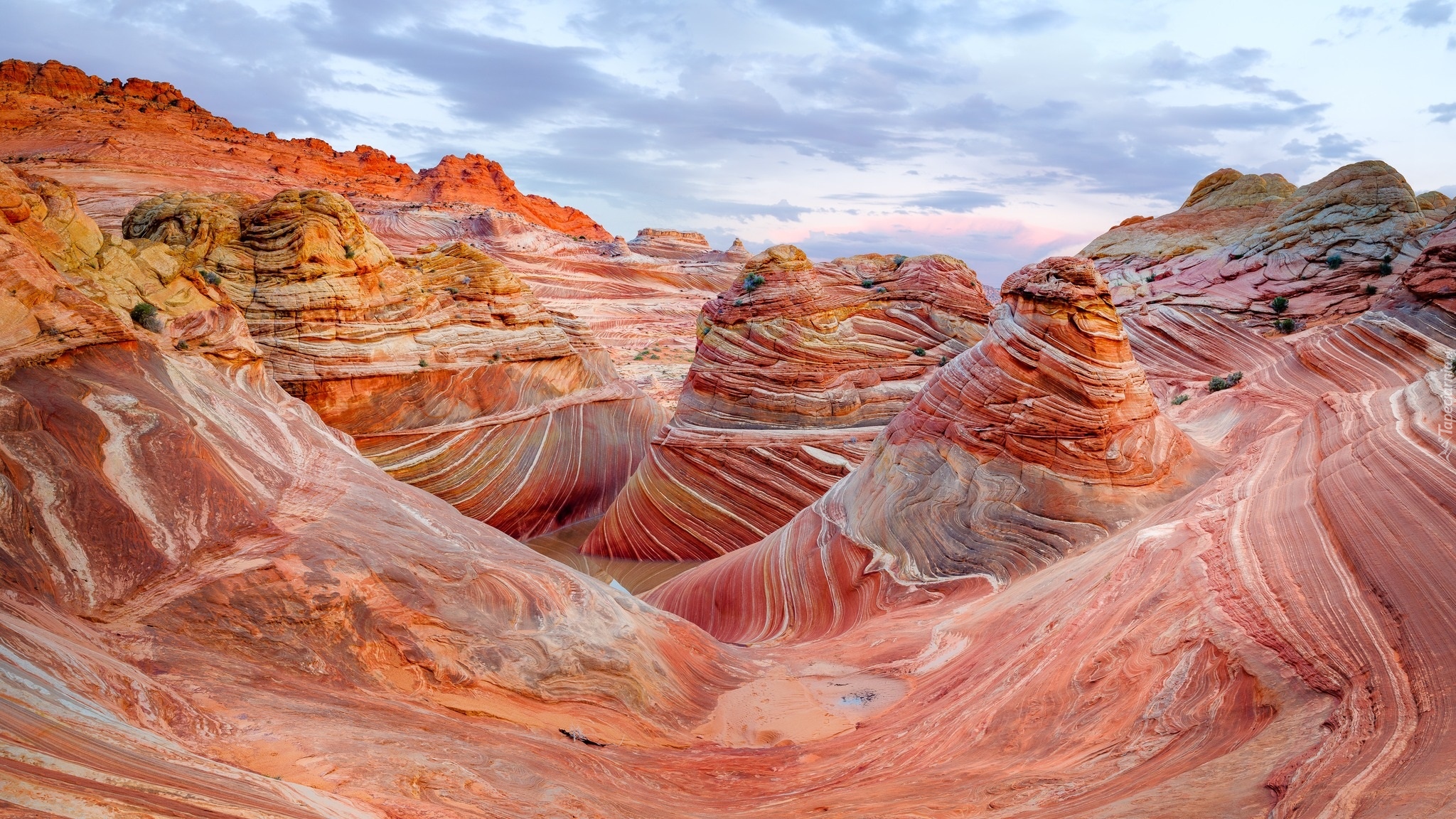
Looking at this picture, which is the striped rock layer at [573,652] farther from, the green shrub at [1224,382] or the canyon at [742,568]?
the green shrub at [1224,382]

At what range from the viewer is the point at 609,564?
53.4ft

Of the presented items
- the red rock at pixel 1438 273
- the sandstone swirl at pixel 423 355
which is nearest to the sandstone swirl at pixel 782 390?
the sandstone swirl at pixel 423 355

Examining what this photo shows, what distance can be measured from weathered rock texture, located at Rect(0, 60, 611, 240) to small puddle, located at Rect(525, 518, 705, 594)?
3287 centimetres

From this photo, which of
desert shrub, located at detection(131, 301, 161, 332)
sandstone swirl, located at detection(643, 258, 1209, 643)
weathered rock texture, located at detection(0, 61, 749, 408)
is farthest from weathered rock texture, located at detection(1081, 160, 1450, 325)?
desert shrub, located at detection(131, 301, 161, 332)

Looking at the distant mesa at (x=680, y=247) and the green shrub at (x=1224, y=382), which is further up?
the distant mesa at (x=680, y=247)

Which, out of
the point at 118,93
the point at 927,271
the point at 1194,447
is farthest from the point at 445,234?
the point at 1194,447

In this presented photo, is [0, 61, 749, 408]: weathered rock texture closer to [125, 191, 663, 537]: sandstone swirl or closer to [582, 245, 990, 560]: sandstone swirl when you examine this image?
[125, 191, 663, 537]: sandstone swirl

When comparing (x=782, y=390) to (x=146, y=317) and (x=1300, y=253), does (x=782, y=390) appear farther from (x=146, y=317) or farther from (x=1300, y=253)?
(x=1300, y=253)

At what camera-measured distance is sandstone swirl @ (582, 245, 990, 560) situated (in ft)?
48.9

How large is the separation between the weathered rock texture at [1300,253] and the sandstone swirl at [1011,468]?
934 cm

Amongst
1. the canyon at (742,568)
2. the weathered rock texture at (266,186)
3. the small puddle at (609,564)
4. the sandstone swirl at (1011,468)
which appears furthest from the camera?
the weathered rock texture at (266,186)

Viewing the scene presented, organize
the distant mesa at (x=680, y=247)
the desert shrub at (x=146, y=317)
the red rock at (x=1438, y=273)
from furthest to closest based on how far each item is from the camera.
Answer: the distant mesa at (x=680, y=247)
the red rock at (x=1438, y=273)
the desert shrub at (x=146, y=317)

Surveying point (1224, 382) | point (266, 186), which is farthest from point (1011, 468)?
point (266, 186)

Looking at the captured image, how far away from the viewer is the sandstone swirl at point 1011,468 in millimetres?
9391
